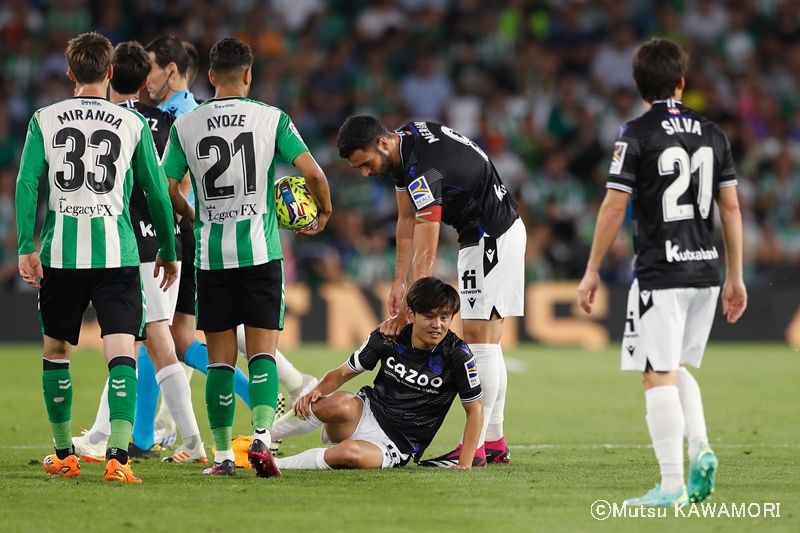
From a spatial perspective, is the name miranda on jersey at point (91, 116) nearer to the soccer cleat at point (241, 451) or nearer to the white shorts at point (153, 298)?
the white shorts at point (153, 298)

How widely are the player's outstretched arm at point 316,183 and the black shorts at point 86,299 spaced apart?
104 cm

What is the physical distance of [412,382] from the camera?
6328 mm

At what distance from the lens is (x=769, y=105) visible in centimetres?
1903

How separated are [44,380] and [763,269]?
1330cm

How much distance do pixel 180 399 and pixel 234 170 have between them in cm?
155

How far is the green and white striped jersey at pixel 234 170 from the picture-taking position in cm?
589

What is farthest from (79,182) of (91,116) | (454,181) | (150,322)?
(454,181)

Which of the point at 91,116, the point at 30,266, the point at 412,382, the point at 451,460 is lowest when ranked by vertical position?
the point at 451,460

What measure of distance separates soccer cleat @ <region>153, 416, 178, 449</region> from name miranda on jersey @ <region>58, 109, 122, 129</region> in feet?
8.41

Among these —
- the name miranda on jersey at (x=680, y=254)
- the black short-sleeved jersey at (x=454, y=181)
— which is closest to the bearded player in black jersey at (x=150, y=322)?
the black short-sleeved jersey at (x=454, y=181)

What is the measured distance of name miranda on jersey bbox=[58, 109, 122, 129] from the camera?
5676 millimetres

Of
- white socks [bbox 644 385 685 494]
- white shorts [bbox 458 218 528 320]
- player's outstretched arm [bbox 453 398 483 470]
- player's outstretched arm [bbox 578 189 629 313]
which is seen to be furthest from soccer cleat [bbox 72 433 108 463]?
white socks [bbox 644 385 685 494]

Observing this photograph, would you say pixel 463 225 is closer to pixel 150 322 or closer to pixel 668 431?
pixel 150 322

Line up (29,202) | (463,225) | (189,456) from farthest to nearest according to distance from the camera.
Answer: (463,225), (189,456), (29,202)
